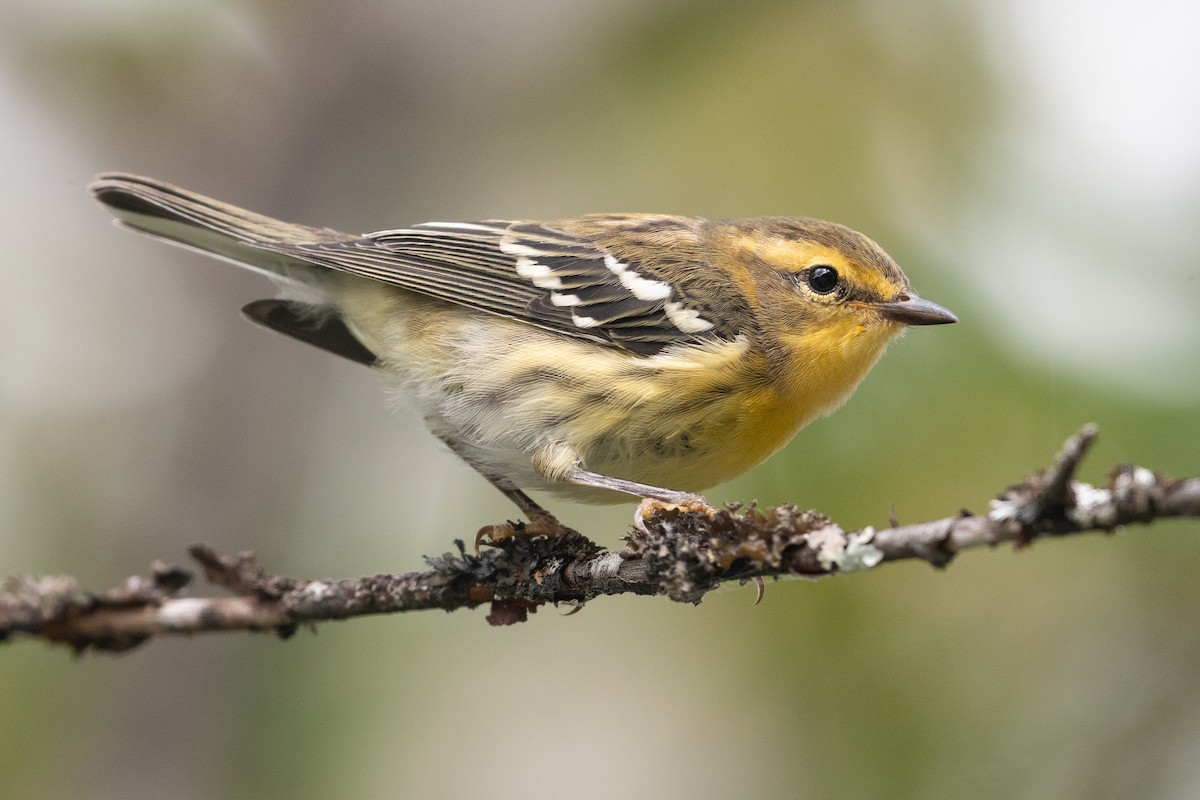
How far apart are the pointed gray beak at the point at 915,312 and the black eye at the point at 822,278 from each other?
9.7 inches

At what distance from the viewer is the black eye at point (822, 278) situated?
4461mm

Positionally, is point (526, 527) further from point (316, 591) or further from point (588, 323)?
point (588, 323)

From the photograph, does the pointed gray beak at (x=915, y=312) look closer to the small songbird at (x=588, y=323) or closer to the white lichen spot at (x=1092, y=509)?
the small songbird at (x=588, y=323)

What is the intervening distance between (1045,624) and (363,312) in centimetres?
325

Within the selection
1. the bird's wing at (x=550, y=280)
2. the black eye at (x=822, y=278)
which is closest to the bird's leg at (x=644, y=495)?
the bird's wing at (x=550, y=280)

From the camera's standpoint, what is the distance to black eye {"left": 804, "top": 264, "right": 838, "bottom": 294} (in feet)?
14.6

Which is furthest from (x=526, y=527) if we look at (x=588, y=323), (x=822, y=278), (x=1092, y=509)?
(x=1092, y=509)

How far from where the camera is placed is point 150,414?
233 inches

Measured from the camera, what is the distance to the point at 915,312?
4.16 meters

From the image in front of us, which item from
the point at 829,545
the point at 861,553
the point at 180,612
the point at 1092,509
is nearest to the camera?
the point at 1092,509

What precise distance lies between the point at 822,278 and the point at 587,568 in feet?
6.70

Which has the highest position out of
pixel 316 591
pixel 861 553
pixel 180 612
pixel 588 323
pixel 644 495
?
pixel 588 323

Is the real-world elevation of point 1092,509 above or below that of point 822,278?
below

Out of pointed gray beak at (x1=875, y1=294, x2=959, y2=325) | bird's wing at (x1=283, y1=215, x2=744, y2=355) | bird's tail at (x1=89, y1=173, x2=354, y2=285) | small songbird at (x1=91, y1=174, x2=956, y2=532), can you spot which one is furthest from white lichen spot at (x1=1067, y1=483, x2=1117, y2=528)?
bird's tail at (x1=89, y1=173, x2=354, y2=285)
